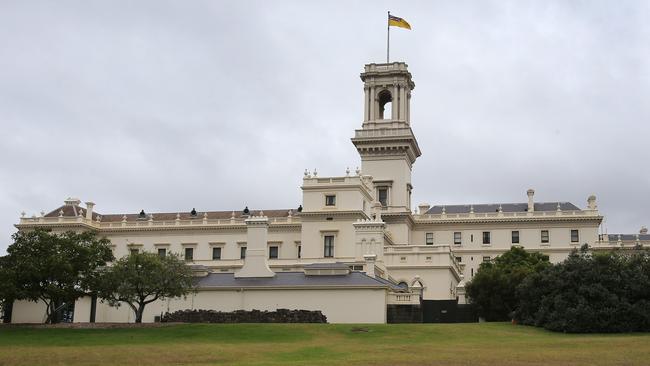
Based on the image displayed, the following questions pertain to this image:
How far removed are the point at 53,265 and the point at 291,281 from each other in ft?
52.4

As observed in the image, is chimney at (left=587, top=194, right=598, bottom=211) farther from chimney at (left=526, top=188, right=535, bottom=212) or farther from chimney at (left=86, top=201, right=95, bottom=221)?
chimney at (left=86, top=201, right=95, bottom=221)

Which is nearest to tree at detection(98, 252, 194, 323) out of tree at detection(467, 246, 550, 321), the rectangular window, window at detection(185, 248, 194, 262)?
tree at detection(467, 246, 550, 321)

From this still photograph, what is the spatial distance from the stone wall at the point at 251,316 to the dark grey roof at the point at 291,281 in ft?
12.7

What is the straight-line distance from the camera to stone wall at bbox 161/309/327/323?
54531 mm

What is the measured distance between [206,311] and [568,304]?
22.6 meters

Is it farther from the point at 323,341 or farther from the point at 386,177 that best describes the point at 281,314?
the point at 386,177

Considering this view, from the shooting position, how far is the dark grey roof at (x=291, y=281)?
58.8m

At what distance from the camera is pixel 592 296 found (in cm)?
5053

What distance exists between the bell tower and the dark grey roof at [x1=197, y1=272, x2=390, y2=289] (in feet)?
138

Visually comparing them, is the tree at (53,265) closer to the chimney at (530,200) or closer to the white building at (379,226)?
the white building at (379,226)

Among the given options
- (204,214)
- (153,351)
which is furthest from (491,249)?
(153,351)

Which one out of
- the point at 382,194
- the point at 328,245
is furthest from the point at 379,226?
the point at 382,194

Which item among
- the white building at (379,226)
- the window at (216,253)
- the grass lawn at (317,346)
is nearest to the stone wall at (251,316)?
the grass lawn at (317,346)

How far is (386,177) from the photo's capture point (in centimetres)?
10400
